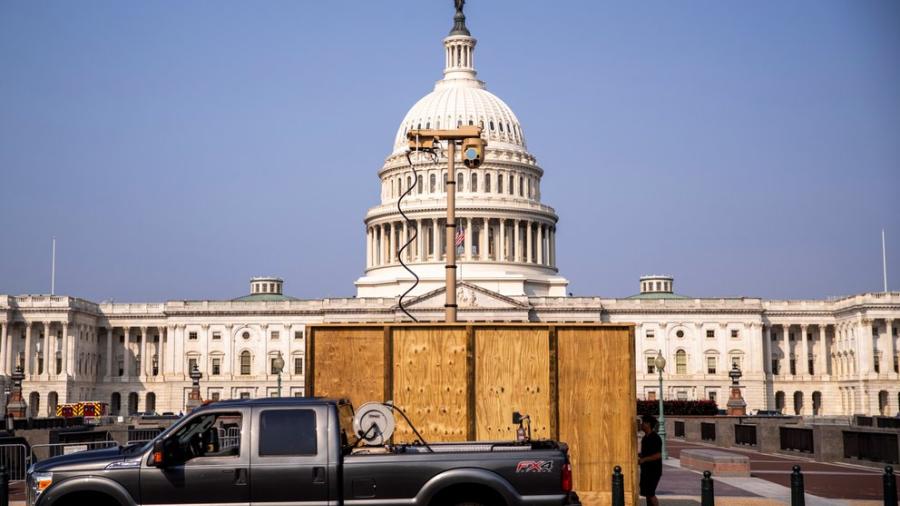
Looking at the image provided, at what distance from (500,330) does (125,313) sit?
390 feet

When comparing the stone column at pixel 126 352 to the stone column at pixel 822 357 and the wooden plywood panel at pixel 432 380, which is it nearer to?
the stone column at pixel 822 357

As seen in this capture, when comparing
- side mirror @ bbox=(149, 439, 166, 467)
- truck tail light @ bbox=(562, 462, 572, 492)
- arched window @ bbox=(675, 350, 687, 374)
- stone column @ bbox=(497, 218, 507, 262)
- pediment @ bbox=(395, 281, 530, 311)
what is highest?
stone column @ bbox=(497, 218, 507, 262)

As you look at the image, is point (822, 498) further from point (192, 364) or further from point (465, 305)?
point (192, 364)

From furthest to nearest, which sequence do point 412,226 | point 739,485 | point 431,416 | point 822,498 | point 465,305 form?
point 412,226 < point 465,305 < point 739,485 < point 822,498 < point 431,416

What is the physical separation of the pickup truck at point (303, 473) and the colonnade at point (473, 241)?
115 meters

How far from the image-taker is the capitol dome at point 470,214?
13512 cm

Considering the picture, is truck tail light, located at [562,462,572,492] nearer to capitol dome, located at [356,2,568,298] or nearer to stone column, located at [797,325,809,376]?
capitol dome, located at [356,2,568,298]

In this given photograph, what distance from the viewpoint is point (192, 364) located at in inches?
5172

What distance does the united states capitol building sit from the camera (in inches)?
4983

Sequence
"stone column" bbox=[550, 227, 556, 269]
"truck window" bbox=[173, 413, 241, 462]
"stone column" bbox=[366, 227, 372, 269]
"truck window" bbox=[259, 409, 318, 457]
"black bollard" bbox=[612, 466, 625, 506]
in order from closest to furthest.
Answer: "truck window" bbox=[259, 409, 318, 457]
"truck window" bbox=[173, 413, 241, 462]
"black bollard" bbox=[612, 466, 625, 506]
"stone column" bbox=[366, 227, 372, 269]
"stone column" bbox=[550, 227, 556, 269]

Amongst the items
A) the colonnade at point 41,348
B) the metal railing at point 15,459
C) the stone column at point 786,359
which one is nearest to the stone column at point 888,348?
the stone column at point 786,359

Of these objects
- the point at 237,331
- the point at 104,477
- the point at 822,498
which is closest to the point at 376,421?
the point at 104,477

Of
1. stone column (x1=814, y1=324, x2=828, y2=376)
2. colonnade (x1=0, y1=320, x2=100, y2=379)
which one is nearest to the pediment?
stone column (x1=814, y1=324, x2=828, y2=376)

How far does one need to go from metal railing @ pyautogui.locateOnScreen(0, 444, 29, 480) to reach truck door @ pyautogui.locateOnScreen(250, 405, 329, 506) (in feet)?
69.7
